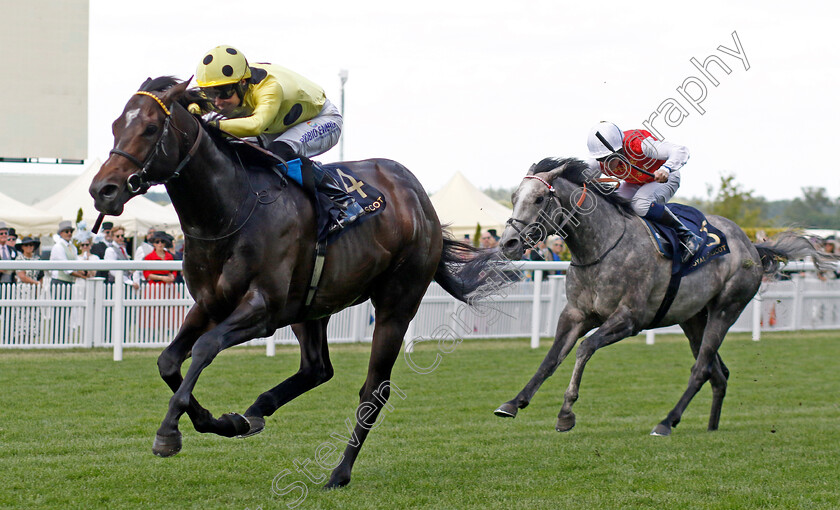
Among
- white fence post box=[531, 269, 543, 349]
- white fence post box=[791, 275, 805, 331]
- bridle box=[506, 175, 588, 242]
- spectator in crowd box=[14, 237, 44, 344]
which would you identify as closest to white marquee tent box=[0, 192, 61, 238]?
spectator in crowd box=[14, 237, 44, 344]

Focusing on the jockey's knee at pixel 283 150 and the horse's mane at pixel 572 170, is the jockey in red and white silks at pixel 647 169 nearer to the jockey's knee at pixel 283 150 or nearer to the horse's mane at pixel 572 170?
the horse's mane at pixel 572 170

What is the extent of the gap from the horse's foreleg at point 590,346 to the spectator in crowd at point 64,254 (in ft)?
20.1

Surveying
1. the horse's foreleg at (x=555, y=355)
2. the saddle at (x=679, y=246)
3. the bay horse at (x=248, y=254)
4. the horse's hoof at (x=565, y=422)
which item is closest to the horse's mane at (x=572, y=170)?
the saddle at (x=679, y=246)

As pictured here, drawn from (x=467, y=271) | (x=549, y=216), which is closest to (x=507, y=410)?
(x=467, y=271)

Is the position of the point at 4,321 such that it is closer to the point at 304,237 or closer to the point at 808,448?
the point at 304,237

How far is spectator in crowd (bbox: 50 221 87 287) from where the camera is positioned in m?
10.2

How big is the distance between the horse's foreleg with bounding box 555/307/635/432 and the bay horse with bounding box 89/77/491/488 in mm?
1184

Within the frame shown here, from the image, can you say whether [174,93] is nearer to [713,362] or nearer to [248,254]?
[248,254]

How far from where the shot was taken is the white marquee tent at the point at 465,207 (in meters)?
22.0

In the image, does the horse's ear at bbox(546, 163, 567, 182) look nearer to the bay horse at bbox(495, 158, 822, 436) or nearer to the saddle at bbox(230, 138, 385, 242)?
the bay horse at bbox(495, 158, 822, 436)

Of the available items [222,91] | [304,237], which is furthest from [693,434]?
[222,91]

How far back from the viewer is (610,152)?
6.47 metres

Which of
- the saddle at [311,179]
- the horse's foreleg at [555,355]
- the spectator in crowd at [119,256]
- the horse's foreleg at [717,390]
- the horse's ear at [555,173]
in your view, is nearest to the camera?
the saddle at [311,179]

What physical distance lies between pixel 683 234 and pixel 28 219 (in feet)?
41.2
